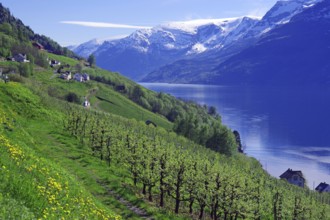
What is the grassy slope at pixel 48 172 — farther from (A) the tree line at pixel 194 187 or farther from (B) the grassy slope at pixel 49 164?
(A) the tree line at pixel 194 187

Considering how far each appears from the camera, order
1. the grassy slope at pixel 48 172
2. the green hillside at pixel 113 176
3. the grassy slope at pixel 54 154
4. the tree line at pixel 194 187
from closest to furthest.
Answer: the grassy slope at pixel 48 172
the green hillside at pixel 113 176
the grassy slope at pixel 54 154
the tree line at pixel 194 187

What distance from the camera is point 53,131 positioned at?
7288 centimetres

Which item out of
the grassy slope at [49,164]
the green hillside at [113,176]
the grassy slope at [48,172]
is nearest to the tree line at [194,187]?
the green hillside at [113,176]

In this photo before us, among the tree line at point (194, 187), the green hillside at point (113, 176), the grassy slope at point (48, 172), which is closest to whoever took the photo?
the grassy slope at point (48, 172)

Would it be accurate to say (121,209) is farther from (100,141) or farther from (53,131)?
(53,131)

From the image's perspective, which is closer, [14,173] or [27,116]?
[14,173]

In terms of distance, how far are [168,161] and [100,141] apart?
701 inches

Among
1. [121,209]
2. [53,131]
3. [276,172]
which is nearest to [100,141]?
[53,131]

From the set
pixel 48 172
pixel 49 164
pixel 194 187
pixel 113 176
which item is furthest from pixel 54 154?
pixel 48 172

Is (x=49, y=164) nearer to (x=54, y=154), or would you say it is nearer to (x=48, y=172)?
(x=48, y=172)

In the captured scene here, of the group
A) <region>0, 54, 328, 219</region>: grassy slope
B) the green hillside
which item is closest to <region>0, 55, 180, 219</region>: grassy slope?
<region>0, 54, 328, 219</region>: grassy slope

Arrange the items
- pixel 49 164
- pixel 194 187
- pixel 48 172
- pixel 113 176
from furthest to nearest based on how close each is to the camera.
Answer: pixel 113 176, pixel 194 187, pixel 49 164, pixel 48 172

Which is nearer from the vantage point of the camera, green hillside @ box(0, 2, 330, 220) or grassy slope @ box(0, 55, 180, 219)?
green hillside @ box(0, 2, 330, 220)

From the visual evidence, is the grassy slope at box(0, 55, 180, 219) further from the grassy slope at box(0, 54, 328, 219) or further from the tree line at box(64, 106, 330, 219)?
the tree line at box(64, 106, 330, 219)
